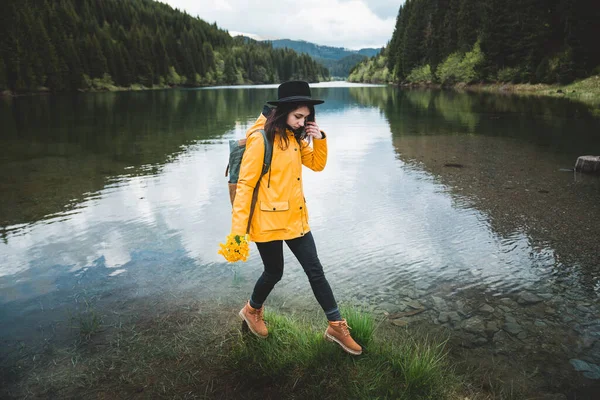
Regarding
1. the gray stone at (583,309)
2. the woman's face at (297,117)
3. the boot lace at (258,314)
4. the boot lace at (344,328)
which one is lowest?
the gray stone at (583,309)

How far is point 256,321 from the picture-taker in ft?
13.0

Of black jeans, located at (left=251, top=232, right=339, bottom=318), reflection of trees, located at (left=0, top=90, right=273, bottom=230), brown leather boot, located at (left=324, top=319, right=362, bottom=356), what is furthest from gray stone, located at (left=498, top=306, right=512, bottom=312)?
reflection of trees, located at (left=0, top=90, right=273, bottom=230)

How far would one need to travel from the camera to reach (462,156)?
547 inches

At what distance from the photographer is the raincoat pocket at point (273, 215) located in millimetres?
3520

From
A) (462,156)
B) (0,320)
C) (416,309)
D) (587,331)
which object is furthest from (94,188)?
(462,156)

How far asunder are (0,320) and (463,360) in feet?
15.6

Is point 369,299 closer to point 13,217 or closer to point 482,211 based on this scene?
point 482,211

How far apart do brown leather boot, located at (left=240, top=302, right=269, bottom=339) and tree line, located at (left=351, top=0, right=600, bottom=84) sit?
47698 millimetres

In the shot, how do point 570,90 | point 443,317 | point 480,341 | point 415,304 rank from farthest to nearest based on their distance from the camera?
point 570,90 < point 415,304 < point 443,317 < point 480,341

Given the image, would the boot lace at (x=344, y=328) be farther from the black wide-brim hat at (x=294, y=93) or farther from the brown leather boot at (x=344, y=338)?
the black wide-brim hat at (x=294, y=93)

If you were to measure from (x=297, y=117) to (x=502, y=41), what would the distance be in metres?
61.4

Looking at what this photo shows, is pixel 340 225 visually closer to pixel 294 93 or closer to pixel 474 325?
pixel 474 325

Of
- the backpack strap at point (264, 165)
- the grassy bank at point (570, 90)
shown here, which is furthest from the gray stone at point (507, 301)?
the grassy bank at point (570, 90)

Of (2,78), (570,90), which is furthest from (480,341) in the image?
(2,78)
